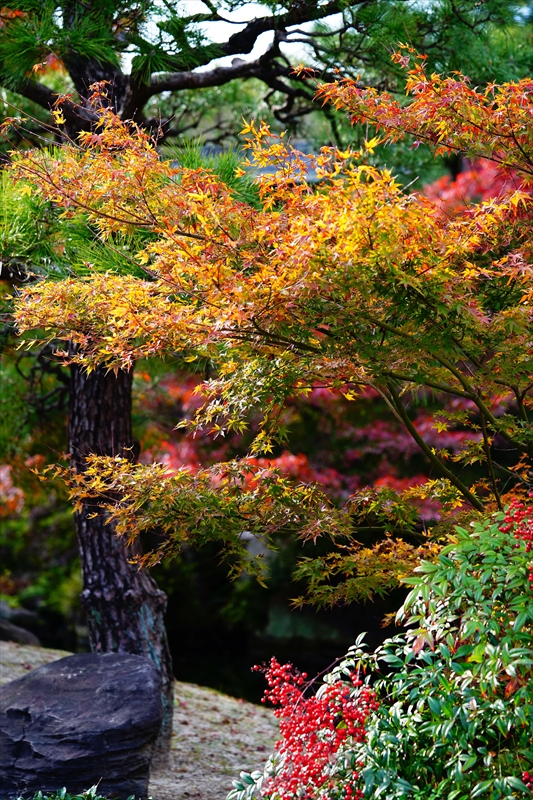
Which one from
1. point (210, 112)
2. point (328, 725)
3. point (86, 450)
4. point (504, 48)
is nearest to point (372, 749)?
point (328, 725)

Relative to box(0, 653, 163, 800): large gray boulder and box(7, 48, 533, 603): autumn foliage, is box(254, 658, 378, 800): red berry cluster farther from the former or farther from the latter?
box(0, 653, 163, 800): large gray boulder

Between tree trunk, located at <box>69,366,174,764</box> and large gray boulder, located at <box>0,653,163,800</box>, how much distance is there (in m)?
0.72

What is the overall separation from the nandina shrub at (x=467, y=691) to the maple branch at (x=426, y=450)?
0.72 meters

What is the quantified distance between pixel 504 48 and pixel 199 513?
4256 mm

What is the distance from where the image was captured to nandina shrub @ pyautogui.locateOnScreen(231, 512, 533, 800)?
8.29 ft

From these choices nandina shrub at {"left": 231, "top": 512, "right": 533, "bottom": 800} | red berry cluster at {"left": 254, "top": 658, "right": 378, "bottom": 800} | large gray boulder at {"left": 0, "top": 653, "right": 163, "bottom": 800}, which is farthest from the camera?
large gray boulder at {"left": 0, "top": 653, "right": 163, "bottom": 800}

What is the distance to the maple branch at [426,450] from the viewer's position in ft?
11.4

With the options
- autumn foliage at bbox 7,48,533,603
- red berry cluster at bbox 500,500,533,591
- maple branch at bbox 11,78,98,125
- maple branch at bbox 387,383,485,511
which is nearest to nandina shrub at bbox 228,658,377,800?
autumn foliage at bbox 7,48,533,603

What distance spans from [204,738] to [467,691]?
12.9ft

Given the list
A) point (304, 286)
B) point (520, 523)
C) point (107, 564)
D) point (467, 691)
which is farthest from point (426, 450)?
point (107, 564)

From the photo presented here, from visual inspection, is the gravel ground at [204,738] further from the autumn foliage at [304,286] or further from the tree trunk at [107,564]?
the autumn foliage at [304,286]

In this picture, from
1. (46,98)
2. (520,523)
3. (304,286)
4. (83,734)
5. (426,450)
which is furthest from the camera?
(46,98)

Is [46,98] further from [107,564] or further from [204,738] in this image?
[204,738]

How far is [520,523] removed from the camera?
9.03ft
